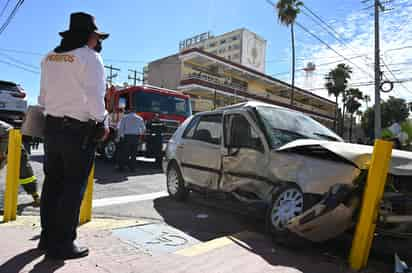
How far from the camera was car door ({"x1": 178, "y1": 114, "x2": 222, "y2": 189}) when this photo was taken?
4.65 meters

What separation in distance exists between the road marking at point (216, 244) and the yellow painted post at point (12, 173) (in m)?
2.03

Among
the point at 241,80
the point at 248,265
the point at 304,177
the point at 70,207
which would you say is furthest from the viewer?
the point at 241,80

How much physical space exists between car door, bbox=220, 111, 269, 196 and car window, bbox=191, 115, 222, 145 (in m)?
0.20

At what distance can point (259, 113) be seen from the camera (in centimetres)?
416

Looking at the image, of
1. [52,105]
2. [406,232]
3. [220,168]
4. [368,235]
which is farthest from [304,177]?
[52,105]

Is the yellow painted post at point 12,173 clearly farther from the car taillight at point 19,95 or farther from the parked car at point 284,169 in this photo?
the car taillight at point 19,95

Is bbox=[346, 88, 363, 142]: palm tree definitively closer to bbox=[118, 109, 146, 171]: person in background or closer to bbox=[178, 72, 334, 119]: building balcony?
bbox=[178, 72, 334, 119]: building balcony

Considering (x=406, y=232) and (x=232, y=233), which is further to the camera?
(x=232, y=233)

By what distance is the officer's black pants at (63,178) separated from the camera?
2512 mm

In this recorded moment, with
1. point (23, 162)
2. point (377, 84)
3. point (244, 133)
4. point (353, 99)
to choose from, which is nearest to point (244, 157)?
point (244, 133)

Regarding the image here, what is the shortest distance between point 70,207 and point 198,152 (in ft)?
8.79

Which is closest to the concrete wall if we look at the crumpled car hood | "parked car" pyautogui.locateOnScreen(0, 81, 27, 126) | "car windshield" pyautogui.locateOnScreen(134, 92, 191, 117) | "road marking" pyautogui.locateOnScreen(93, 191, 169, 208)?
"car windshield" pyautogui.locateOnScreen(134, 92, 191, 117)

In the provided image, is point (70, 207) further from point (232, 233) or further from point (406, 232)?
point (406, 232)

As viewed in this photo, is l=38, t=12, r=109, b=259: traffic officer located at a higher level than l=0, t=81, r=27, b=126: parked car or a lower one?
lower
